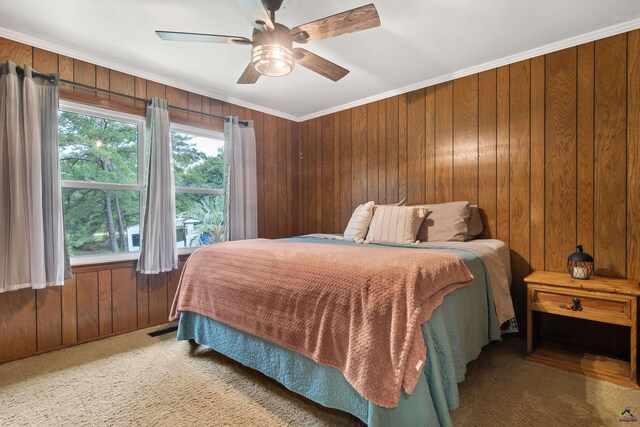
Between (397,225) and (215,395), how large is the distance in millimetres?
1749

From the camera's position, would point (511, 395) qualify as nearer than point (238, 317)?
Yes

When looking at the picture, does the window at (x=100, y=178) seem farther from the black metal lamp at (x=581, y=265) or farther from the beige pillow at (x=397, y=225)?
the black metal lamp at (x=581, y=265)

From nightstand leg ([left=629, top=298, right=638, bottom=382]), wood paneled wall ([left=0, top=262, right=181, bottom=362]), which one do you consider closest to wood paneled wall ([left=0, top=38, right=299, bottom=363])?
wood paneled wall ([left=0, top=262, right=181, bottom=362])

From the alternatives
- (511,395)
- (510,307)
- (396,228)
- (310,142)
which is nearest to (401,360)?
(511,395)

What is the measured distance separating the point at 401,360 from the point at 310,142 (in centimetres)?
335

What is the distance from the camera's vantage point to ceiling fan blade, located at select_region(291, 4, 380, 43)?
1.57m

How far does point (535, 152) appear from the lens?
2.51 metres

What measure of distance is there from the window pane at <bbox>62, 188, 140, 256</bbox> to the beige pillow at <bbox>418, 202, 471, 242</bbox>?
2.59m

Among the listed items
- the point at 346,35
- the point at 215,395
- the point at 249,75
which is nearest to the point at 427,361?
the point at 215,395

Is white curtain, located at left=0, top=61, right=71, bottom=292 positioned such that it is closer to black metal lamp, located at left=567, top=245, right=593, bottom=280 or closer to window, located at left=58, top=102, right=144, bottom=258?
window, located at left=58, top=102, right=144, bottom=258

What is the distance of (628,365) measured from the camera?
2000mm

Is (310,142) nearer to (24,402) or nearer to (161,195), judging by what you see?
(161,195)

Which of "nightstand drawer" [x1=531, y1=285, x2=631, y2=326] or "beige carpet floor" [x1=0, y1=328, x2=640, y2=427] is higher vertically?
"nightstand drawer" [x1=531, y1=285, x2=631, y2=326]

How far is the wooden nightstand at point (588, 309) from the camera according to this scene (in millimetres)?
1838
